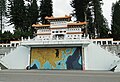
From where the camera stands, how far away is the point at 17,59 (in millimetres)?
26438

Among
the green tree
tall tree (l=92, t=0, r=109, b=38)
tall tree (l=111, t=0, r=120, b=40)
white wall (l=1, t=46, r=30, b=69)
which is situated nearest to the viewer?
white wall (l=1, t=46, r=30, b=69)

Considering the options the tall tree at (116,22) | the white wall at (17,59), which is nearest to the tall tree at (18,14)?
the white wall at (17,59)

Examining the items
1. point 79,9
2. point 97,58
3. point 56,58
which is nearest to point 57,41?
point 56,58

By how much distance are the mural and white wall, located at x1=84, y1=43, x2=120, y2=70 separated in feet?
2.69

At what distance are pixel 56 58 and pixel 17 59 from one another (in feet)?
14.0

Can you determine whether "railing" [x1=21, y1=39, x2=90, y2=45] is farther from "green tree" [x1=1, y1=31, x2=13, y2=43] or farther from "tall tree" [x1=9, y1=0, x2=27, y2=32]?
"tall tree" [x1=9, y1=0, x2=27, y2=32]

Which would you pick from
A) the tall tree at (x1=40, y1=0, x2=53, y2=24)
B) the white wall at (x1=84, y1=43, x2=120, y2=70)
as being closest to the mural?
the white wall at (x1=84, y1=43, x2=120, y2=70)

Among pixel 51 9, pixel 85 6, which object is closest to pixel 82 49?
pixel 85 6

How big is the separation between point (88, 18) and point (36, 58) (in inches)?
580

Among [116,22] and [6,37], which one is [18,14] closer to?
[6,37]

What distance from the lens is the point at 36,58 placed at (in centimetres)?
2630

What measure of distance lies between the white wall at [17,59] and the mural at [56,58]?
0.66 m

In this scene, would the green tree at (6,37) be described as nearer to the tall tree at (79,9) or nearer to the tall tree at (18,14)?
the tall tree at (18,14)

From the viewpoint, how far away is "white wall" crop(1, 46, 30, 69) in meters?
26.3
